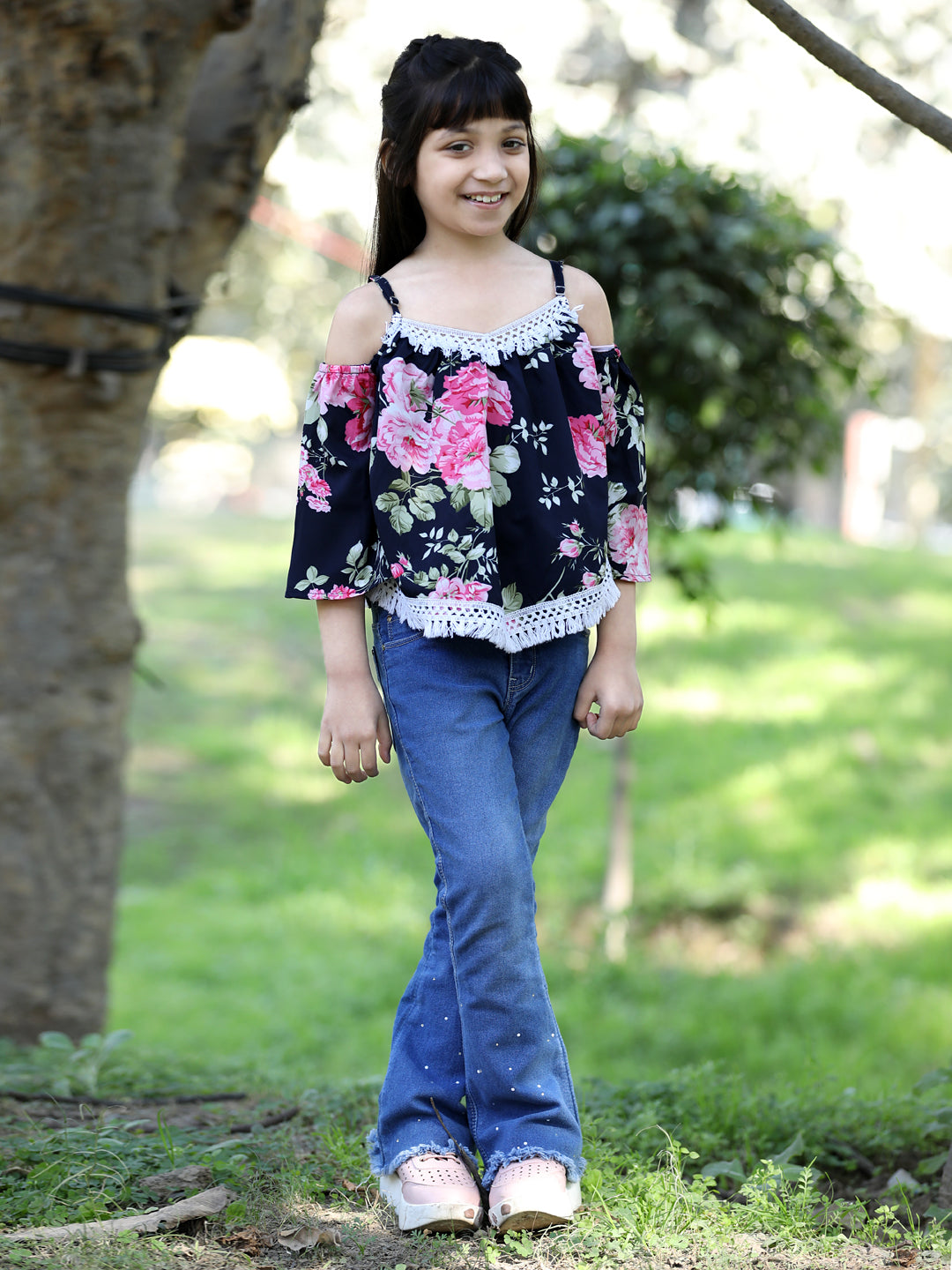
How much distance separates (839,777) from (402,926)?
8.56ft

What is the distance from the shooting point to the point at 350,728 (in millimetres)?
2133

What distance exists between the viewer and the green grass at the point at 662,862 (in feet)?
18.6

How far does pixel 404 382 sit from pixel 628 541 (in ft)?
1.55

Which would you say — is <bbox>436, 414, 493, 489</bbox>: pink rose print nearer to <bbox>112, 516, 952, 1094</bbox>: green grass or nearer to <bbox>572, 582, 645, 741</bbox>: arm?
<bbox>572, 582, 645, 741</bbox>: arm

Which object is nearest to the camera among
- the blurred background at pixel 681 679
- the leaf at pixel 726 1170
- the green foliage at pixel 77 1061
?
the leaf at pixel 726 1170

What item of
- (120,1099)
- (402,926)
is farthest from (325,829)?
(120,1099)

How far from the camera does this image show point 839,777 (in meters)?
7.52

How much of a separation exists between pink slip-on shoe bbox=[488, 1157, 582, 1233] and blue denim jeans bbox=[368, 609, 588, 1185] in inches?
0.8

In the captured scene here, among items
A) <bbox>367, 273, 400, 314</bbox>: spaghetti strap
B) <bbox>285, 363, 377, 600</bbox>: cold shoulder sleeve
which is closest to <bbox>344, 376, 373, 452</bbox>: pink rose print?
<bbox>285, 363, 377, 600</bbox>: cold shoulder sleeve

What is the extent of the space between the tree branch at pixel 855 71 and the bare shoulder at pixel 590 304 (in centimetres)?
51

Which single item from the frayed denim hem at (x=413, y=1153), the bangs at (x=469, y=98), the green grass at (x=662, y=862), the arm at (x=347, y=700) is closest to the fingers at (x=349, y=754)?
the arm at (x=347, y=700)

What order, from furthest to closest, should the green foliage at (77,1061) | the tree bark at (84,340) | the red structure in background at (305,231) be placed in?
the red structure in background at (305,231) < the tree bark at (84,340) < the green foliage at (77,1061)

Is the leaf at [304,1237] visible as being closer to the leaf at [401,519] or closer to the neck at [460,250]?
the leaf at [401,519]

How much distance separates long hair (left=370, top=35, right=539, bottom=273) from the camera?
2.08 metres
